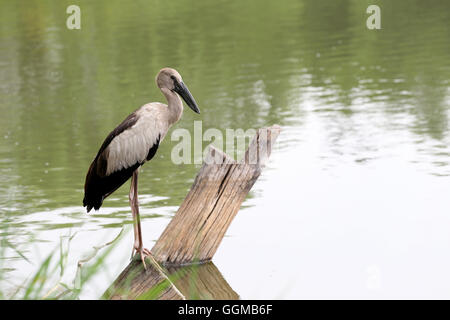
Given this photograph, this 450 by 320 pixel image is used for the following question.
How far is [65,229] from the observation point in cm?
980

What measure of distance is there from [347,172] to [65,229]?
12.3 feet

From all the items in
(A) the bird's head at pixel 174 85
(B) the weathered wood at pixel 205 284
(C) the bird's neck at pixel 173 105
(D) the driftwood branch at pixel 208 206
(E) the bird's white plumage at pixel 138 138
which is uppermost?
(A) the bird's head at pixel 174 85

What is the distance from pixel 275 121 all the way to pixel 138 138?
832 centimetres

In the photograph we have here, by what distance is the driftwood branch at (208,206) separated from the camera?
23.1ft

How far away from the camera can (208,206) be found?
729cm

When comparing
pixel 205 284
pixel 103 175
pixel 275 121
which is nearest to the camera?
pixel 103 175

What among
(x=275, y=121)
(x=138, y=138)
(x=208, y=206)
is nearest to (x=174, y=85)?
(x=138, y=138)
